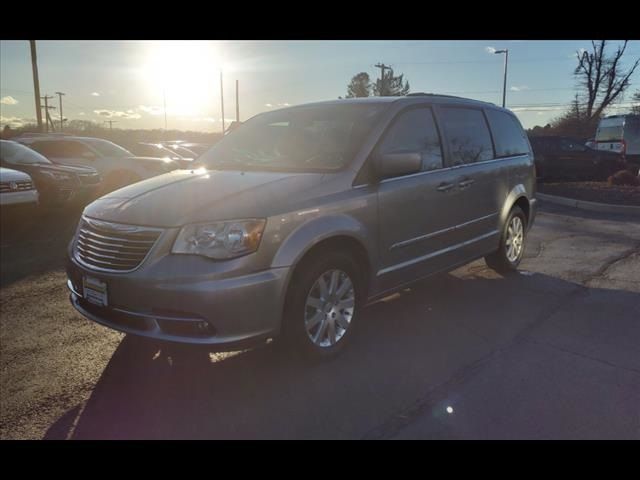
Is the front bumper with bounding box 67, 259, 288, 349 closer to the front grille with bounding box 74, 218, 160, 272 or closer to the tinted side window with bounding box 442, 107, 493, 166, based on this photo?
the front grille with bounding box 74, 218, 160, 272

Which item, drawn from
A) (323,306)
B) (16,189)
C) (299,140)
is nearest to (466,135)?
(299,140)

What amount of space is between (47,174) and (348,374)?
9.03 metres

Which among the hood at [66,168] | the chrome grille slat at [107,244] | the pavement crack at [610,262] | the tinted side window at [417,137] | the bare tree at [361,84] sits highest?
the bare tree at [361,84]

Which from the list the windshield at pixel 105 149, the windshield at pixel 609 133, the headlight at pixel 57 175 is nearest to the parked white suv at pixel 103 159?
the windshield at pixel 105 149

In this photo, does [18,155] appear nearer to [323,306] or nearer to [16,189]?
[16,189]

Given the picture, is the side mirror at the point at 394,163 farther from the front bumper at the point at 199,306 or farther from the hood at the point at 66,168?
the hood at the point at 66,168

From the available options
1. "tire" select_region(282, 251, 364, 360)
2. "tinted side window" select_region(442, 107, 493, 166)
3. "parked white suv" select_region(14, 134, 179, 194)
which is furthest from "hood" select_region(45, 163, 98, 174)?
"tire" select_region(282, 251, 364, 360)

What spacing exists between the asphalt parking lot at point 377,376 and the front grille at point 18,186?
4.29 m

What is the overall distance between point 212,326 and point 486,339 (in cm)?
213

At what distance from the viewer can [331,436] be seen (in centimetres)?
264

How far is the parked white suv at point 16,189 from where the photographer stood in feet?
27.5

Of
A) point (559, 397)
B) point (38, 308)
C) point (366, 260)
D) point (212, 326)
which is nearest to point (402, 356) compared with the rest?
point (366, 260)

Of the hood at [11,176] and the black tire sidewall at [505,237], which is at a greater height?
the hood at [11,176]

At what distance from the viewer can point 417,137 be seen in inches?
166
